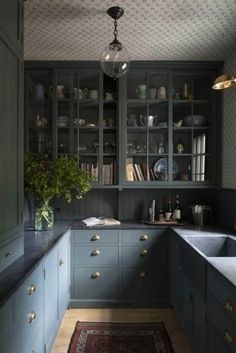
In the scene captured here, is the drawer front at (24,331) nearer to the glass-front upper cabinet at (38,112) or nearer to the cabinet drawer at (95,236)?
the cabinet drawer at (95,236)

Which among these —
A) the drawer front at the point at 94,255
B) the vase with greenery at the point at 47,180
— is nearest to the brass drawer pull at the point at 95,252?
the drawer front at the point at 94,255

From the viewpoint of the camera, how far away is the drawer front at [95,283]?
3051 mm

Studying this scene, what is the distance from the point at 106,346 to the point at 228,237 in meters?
1.32

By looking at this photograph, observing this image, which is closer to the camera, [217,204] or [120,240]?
[120,240]

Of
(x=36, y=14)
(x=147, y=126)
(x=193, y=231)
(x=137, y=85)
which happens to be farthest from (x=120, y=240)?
(x=36, y=14)

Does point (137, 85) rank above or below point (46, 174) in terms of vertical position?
above

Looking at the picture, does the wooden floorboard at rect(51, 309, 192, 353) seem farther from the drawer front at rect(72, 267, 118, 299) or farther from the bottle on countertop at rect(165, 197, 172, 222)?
the bottle on countertop at rect(165, 197, 172, 222)

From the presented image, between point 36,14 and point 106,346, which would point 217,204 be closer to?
point 106,346

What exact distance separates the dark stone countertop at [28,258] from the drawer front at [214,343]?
1.10 metres

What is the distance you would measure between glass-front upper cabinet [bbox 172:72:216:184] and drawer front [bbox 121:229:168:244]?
63cm

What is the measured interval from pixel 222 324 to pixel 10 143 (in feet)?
5.07

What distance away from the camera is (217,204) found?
3332mm

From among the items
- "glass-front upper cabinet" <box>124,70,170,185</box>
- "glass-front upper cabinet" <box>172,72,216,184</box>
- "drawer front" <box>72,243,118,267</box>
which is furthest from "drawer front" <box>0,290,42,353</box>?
"glass-front upper cabinet" <box>172,72,216,184</box>

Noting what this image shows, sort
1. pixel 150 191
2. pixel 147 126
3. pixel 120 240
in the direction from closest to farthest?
pixel 120 240, pixel 147 126, pixel 150 191
